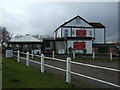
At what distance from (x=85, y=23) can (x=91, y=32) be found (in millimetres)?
2599

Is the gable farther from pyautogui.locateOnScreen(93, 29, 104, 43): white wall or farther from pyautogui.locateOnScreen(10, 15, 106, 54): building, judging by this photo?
pyautogui.locateOnScreen(93, 29, 104, 43): white wall

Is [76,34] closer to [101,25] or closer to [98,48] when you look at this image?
[98,48]

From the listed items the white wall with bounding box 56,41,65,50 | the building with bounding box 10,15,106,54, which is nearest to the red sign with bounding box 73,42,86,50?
the building with bounding box 10,15,106,54

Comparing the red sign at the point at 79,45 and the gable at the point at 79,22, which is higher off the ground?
the gable at the point at 79,22

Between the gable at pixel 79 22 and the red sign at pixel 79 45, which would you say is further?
the gable at pixel 79 22

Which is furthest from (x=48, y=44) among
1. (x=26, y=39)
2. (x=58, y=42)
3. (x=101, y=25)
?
(x=101, y=25)

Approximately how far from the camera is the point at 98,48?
134ft

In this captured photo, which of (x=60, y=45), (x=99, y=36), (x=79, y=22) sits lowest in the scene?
(x=60, y=45)

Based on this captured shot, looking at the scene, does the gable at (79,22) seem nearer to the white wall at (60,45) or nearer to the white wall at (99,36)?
the white wall at (99,36)

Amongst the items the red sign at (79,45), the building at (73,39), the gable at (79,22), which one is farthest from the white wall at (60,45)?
the gable at (79,22)

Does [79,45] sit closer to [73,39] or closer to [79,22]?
[73,39]

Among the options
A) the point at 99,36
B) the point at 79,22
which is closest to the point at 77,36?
the point at 79,22

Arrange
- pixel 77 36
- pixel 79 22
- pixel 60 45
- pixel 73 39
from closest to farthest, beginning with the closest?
pixel 73 39 → pixel 60 45 → pixel 77 36 → pixel 79 22

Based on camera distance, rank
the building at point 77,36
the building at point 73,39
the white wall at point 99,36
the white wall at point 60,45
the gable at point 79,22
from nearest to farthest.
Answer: the building at point 73,39 < the building at point 77,36 < the white wall at point 60,45 < the gable at point 79,22 < the white wall at point 99,36
